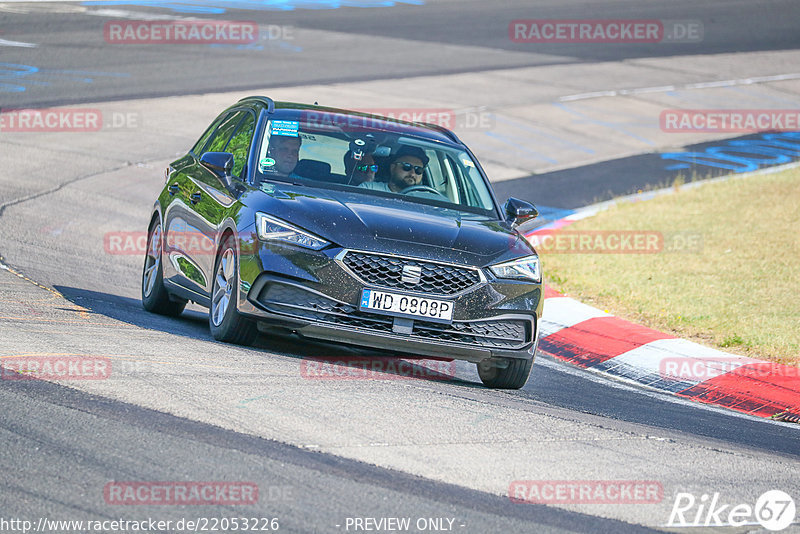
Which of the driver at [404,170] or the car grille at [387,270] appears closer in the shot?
the car grille at [387,270]

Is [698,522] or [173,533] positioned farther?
[698,522]

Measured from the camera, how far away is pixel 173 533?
4391 mm

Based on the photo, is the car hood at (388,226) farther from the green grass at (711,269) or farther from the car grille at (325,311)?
the green grass at (711,269)

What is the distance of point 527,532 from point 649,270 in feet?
28.8

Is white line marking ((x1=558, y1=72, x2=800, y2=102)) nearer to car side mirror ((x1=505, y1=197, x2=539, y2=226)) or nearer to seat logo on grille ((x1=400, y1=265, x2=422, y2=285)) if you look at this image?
car side mirror ((x1=505, y1=197, x2=539, y2=226))

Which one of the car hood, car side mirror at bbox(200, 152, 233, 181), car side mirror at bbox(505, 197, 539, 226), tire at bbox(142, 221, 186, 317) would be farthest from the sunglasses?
tire at bbox(142, 221, 186, 317)

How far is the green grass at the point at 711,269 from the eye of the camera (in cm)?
1077

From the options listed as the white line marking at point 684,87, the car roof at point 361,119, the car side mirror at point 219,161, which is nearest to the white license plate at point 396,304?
the car side mirror at point 219,161

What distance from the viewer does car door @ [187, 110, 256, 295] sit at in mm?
8281

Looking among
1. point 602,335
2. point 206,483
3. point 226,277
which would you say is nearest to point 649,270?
point 602,335

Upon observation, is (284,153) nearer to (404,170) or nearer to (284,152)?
(284,152)

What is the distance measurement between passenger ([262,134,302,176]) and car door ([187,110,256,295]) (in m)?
0.20

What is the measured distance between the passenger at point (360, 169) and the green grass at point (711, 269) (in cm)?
351

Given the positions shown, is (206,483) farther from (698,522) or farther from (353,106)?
(353,106)
